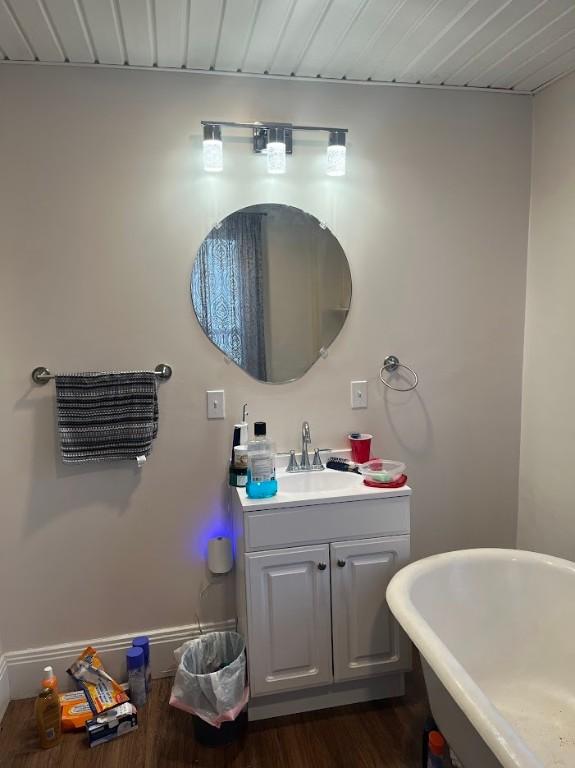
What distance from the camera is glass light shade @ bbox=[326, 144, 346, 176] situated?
7.21 feet

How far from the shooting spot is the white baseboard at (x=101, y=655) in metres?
2.22

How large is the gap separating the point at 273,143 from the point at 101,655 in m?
2.19

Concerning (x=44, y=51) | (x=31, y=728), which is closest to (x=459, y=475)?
(x=31, y=728)

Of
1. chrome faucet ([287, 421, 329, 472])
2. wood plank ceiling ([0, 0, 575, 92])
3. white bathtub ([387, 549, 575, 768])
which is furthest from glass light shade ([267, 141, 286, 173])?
white bathtub ([387, 549, 575, 768])

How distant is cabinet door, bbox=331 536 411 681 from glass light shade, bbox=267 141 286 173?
1469 mm

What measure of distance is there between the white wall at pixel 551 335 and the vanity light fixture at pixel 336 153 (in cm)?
90

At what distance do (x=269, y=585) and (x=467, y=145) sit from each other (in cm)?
201

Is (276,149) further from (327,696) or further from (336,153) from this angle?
(327,696)

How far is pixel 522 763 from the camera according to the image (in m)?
1.11

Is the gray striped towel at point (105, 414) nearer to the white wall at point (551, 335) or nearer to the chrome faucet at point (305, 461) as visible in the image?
the chrome faucet at point (305, 461)

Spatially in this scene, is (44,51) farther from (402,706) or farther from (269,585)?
(402,706)

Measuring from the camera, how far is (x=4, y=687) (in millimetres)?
2152

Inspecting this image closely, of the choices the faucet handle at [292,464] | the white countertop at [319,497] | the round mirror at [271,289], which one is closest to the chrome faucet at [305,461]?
the faucet handle at [292,464]

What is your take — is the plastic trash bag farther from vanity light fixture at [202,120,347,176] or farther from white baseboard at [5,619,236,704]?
vanity light fixture at [202,120,347,176]
